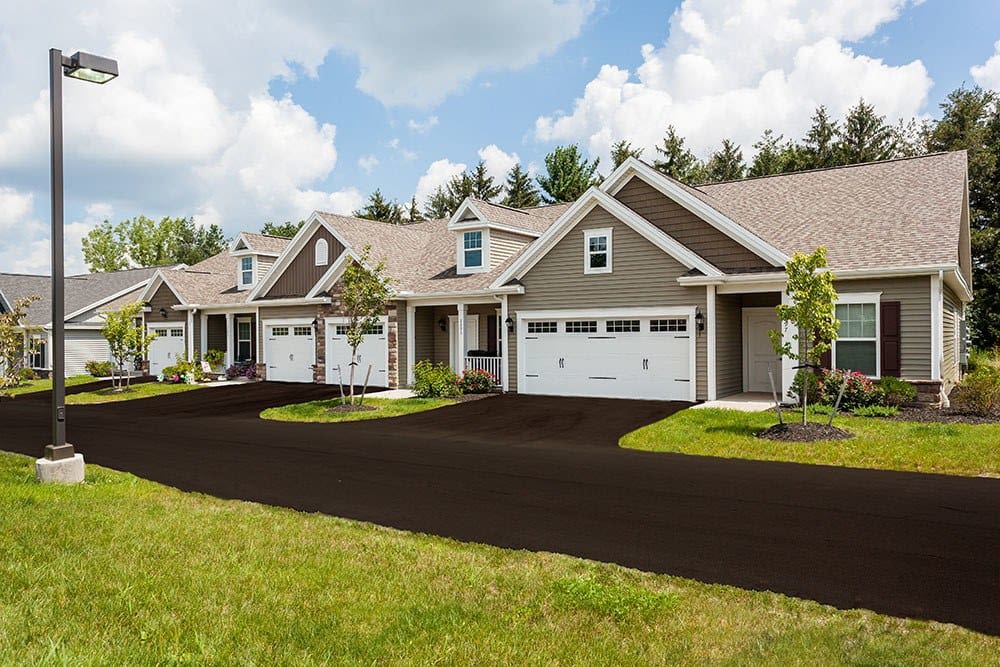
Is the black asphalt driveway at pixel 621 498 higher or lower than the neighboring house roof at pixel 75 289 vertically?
lower

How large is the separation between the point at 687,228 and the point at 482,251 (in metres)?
7.23

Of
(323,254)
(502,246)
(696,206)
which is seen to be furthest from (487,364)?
(323,254)

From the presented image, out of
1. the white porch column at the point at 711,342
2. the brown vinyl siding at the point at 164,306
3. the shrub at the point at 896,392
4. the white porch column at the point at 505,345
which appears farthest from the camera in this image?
the brown vinyl siding at the point at 164,306

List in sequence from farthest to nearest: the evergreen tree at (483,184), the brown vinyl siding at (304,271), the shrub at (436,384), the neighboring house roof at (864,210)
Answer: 1. the evergreen tree at (483,184)
2. the brown vinyl siding at (304,271)
3. the shrub at (436,384)
4. the neighboring house roof at (864,210)

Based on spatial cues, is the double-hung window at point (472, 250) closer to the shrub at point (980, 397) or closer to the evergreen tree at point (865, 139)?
the shrub at point (980, 397)

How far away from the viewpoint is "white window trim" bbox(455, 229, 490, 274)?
24.2m

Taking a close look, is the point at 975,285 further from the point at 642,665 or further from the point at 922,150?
the point at 642,665

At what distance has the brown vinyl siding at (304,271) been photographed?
2709 centimetres

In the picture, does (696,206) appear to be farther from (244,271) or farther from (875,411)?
(244,271)

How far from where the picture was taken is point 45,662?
3988 mm

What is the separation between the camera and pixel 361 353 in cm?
2561

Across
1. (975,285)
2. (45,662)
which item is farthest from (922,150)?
(45,662)

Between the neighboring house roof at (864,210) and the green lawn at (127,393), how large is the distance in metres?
19.7

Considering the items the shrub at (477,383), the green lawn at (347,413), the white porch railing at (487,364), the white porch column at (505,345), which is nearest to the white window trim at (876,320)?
the white porch column at (505,345)
